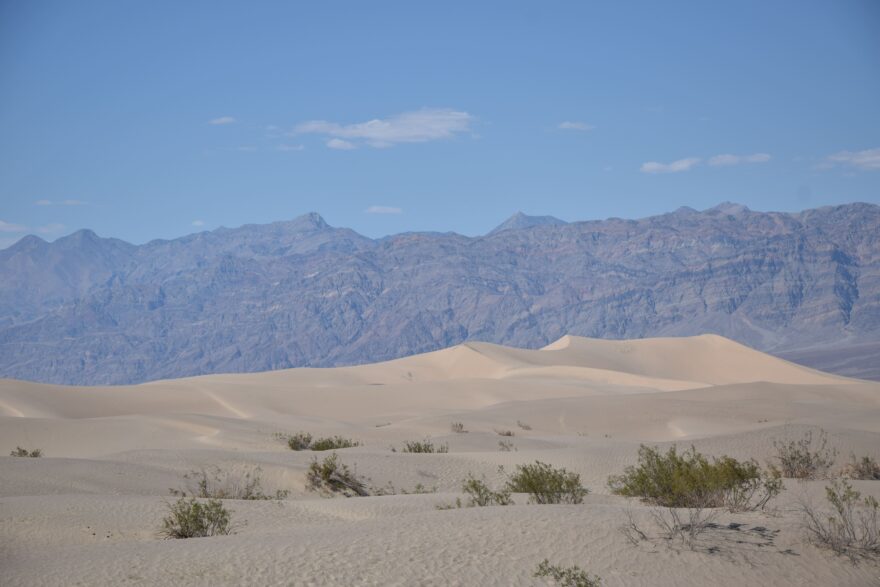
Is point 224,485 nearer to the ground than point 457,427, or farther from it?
farther from it

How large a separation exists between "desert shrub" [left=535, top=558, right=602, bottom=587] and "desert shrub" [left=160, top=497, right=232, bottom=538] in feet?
12.7

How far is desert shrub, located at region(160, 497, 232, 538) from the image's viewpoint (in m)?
9.76

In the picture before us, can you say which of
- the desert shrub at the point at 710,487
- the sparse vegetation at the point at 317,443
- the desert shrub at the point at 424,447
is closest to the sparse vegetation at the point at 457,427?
the sparse vegetation at the point at 317,443

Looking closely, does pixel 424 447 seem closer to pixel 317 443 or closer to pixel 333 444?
pixel 333 444

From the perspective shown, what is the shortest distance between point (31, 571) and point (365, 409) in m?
33.5

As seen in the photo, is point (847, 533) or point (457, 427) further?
point (457, 427)

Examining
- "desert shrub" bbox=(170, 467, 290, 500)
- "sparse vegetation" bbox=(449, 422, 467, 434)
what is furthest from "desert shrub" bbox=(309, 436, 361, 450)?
"desert shrub" bbox=(170, 467, 290, 500)

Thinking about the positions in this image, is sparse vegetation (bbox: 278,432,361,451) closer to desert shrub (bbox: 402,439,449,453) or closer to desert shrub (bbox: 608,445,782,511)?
desert shrub (bbox: 402,439,449,453)

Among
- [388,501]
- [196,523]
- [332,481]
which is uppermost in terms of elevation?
[196,523]

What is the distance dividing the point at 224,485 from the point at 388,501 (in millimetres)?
4090

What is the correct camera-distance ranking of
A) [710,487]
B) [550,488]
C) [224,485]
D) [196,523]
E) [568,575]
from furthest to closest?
[224,485] → [550,488] → [710,487] → [196,523] → [568,575]

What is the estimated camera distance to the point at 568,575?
7707 millimetres

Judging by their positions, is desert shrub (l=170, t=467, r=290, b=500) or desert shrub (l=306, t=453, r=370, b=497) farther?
desert shrub (l=306, t=453, r=370, b=497)

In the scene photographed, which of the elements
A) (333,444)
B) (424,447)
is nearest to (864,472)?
(424,447)
